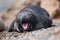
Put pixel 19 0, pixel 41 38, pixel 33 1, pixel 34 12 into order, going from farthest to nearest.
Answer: pixel 19 0 → pixel 33 1 → pixel 34 12 → pixel 41 38

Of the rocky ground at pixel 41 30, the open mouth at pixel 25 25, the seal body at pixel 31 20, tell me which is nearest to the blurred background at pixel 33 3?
the rocky ground at pixel 41 30

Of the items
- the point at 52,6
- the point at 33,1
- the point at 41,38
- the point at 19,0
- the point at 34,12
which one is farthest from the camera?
the point at 19,0

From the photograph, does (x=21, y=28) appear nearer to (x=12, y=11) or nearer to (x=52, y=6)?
(x=52, y=6)

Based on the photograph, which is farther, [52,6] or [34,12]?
[52,6]

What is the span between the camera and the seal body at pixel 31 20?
6802 mm

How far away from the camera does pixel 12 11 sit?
13.4 m

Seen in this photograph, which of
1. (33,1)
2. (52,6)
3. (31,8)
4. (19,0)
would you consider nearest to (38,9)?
(31,8)

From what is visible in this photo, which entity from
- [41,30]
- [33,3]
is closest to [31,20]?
[41,30]

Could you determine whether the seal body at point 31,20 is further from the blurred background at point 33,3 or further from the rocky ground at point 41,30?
the blurred background at point 33,3

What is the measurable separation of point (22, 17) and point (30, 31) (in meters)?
0.45

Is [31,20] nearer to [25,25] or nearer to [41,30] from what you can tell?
[25,25]

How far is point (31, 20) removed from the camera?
6.96 meters

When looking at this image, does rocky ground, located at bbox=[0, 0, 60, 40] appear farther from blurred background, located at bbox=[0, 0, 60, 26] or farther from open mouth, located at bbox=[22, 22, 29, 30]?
open mouth, located at bbox=[22, 22, 29, 30]

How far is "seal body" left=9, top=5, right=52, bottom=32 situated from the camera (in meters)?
6.80
